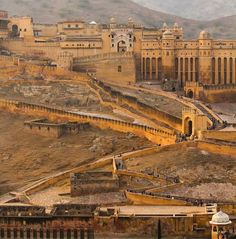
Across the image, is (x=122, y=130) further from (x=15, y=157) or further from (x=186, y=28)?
(x=186, y=28)

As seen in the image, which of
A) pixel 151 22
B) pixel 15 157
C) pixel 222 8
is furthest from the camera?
pixel 222 8

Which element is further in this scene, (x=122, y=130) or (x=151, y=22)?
(x=151, y=22)

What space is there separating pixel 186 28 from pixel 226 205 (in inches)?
3214

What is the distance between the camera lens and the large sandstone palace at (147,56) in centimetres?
6831

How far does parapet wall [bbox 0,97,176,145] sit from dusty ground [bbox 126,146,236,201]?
285 cm

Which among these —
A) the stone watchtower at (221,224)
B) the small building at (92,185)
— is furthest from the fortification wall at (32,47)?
the stone watchtower at (221,224)

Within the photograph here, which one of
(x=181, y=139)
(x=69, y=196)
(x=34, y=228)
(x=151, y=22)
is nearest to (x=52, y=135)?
(x=181, y=139)

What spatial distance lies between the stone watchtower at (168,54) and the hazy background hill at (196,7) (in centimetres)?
8905

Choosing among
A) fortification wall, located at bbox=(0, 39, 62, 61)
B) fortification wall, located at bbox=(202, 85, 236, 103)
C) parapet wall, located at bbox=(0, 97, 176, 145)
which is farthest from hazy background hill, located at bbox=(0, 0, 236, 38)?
parapet wall, located at bbox=(0, 97, 176, 145)

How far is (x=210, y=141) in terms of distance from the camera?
48.2 m

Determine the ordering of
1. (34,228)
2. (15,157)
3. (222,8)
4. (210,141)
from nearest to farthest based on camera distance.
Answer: (34,228), (210,141), (15,157), (222,8)

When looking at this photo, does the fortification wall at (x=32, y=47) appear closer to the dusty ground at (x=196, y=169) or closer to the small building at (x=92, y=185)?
the dusty ground at (x=196, y=169)

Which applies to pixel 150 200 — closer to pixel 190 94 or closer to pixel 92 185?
pixel 92 185

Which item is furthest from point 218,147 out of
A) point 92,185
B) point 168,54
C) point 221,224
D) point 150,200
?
point 168,54
